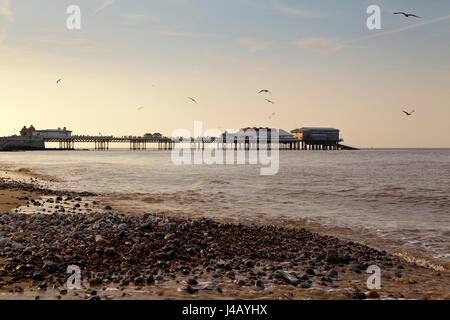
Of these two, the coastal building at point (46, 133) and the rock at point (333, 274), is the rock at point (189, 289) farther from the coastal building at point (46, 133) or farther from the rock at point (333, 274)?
the coastal building at point (46, 133)

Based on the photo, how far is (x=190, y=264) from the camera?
791cm

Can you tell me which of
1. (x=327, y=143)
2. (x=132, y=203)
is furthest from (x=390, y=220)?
(x=327, y=143)

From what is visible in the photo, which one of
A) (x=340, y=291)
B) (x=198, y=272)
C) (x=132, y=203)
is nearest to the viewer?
(x=340, y=291)

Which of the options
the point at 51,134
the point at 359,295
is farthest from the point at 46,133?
the point at 359,295

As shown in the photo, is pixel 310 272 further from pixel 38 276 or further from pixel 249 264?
pixel 38 276

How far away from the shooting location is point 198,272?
748cm

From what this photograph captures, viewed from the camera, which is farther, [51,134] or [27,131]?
[27,131]

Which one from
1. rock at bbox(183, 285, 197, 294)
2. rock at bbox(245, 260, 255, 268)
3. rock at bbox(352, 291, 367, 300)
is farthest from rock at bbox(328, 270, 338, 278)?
rock at bbox(183, 285, 197, 294)

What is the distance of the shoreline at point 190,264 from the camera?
6453 mm

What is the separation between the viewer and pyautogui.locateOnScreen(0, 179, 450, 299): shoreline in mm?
6453

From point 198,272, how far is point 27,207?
10875 millimetres

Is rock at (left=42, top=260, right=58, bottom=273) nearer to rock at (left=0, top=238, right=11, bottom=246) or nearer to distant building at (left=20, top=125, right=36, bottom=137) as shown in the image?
rock at (left=0, top=238, right=11, bottom=246)

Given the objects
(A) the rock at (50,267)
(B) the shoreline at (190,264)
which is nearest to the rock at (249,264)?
(B) the shoreline at (190,264)
